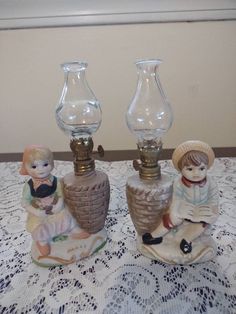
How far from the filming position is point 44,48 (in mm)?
1229

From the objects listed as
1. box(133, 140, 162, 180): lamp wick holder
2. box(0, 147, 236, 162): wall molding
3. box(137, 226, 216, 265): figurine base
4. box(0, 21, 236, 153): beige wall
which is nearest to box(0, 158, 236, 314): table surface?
box(137, 226, 216, 265): figurine base

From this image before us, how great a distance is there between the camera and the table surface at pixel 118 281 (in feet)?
1.32

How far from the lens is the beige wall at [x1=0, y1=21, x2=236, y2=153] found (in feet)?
3.95

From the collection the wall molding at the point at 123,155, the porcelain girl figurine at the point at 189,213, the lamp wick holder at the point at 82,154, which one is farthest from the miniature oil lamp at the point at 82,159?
the wall molding at the point at 123,155

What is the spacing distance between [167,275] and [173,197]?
0.12m

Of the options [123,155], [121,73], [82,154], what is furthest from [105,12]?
[82,154]

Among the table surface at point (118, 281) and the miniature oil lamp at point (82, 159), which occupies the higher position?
the miniature oil lamp at point (82, 159)

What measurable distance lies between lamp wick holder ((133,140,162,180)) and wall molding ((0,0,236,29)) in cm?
85

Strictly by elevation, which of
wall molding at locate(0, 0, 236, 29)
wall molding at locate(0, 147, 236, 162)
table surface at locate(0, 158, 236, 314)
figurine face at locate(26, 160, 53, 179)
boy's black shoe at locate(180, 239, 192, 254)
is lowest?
wall molding at locate(0, 147, 236, 162)

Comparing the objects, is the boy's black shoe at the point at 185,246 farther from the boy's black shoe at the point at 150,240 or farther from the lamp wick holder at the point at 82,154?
the lamp wick holder at the point at 82,154

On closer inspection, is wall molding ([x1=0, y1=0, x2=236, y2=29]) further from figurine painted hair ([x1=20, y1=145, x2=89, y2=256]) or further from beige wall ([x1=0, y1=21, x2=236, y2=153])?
figurine painted hair ([x1=20, y1=145, x2=89, y2=256])

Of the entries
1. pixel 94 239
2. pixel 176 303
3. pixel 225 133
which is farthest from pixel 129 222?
pixel 225 133

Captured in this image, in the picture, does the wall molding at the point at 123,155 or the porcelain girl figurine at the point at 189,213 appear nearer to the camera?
the porcelain girl figurine at the point at 189,213

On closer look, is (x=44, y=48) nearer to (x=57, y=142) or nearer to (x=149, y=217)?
(x=57, y=142)
